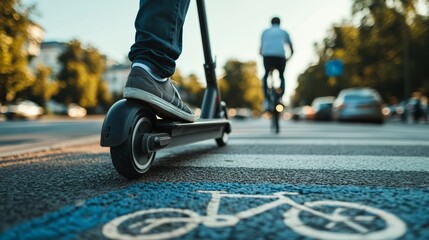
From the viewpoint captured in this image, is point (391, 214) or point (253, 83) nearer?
point (391, 214)

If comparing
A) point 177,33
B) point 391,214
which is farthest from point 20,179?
point 391,214

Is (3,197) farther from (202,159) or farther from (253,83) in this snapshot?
(253,83)

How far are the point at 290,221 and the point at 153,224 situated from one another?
0.45m

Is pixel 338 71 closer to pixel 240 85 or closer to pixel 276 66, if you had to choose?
pixel 276 66

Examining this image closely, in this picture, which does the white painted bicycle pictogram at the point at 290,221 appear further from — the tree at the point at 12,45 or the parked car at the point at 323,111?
the parked car at the point at 323,111

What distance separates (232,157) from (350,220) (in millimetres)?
1869

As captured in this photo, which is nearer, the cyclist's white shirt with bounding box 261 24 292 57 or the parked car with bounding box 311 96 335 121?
the cyclist's white shirt with bounding box 261 24 292 57

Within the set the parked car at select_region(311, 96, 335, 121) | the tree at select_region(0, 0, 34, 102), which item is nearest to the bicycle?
the tree at select_region(0, 0, 34, 102)

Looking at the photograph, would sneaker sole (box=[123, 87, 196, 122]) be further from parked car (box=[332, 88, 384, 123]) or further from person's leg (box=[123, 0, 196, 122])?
parked car (box=[332, 88, 384, 123])

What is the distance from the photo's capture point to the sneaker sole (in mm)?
2021

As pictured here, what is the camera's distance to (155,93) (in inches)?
Result: 84.1

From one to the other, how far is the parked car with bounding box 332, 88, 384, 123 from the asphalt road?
14.1 m

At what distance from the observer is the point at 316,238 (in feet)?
3.54

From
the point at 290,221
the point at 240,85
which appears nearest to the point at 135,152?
the point at 290,221
